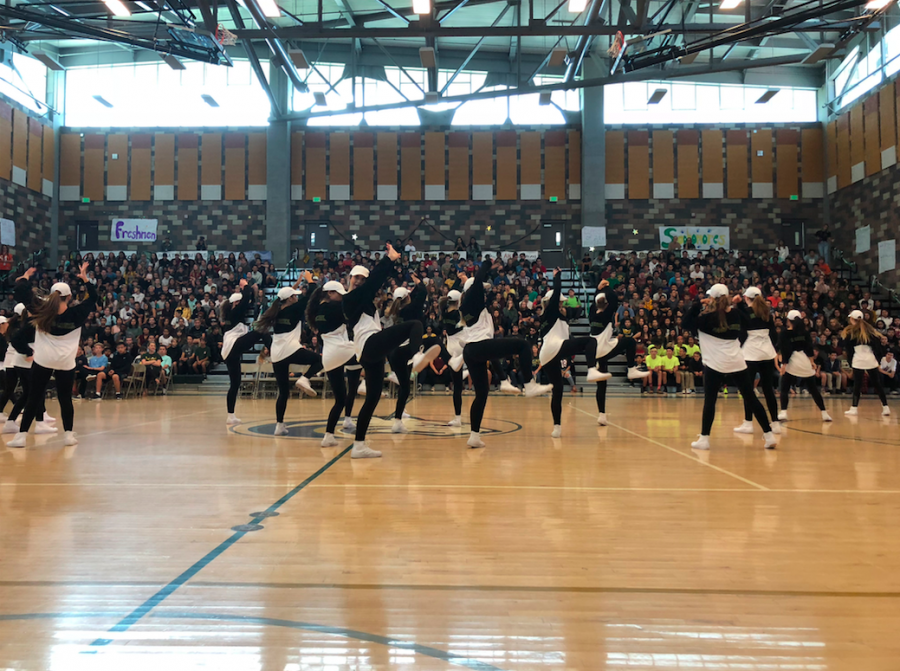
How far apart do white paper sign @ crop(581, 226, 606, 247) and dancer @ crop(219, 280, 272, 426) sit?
20978 mm

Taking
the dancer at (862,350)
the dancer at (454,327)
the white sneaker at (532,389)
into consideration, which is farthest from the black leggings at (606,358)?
the dancer at (862,350)

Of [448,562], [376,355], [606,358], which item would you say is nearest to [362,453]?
[376,355]

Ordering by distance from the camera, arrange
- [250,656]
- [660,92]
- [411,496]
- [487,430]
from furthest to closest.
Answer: [660,92] < [487,430] < [411,496] < [250,656]

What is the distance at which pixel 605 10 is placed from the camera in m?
24.0

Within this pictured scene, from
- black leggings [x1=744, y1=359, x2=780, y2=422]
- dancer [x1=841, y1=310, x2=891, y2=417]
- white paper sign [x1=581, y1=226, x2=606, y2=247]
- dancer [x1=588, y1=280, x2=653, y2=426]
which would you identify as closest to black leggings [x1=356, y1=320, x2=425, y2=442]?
dancer [x1=588, y1=280, x2=653, y2=426]

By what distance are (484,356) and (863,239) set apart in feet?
82.1

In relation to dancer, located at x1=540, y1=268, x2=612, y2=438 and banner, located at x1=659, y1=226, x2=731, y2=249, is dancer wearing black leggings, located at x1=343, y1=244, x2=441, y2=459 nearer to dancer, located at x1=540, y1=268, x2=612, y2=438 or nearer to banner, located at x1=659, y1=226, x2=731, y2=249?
dancer, located at x1=540, y1=268, x2=612, y2=438

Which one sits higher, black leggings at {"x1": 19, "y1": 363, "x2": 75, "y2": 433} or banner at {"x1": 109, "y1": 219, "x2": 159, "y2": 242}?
banner at {"x1": 109, "y1": 219, "x2": 159, "y2": 242}

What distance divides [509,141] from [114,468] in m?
26.1

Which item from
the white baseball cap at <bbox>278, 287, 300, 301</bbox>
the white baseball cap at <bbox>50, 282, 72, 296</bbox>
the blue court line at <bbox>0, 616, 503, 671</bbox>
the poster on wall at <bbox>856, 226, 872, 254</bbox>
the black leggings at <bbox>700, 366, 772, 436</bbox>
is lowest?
the blue court line at <bbox>0, 616, 503, 671</bbox>

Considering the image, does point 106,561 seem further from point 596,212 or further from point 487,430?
point 596,212

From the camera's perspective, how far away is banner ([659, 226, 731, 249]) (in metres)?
28.9

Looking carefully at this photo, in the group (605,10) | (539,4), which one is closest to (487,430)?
(605,10)

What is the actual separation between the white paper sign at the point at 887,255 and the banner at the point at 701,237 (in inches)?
223
